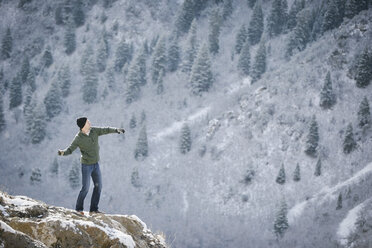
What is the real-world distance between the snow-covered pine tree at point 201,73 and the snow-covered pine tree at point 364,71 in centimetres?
2296

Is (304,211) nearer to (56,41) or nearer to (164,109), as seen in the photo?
(164,109)

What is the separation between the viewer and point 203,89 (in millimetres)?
54594

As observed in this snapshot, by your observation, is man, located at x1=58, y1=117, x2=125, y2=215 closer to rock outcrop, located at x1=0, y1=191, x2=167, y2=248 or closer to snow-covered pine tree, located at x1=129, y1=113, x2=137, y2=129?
rock outcrop, located at x1=0, y1=191, x2=167, y2=248

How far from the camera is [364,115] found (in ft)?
115

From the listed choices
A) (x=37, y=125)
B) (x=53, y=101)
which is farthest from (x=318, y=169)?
(x=53, y=101)

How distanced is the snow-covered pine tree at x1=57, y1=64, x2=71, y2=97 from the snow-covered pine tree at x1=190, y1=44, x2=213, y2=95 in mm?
23149

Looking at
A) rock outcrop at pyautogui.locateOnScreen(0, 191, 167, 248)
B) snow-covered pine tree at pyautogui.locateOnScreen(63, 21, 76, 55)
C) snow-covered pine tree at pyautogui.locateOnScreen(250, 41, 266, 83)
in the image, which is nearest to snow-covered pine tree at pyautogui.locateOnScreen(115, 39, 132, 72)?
snow-covered pine tree at pyautogui.locateOnScreen(63, 21, 76, 55)

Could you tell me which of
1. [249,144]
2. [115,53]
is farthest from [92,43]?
[249,144]

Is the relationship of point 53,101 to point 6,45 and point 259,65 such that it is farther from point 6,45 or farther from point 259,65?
point 259,65

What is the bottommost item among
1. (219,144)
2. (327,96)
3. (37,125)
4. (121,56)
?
(219,144)

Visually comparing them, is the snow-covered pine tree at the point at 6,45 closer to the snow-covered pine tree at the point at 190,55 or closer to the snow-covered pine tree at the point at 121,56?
the snow-covered pine tree at the point at 121,56

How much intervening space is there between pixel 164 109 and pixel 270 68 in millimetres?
18491

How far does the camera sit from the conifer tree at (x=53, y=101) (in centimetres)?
5497

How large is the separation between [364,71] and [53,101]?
1849 inches
